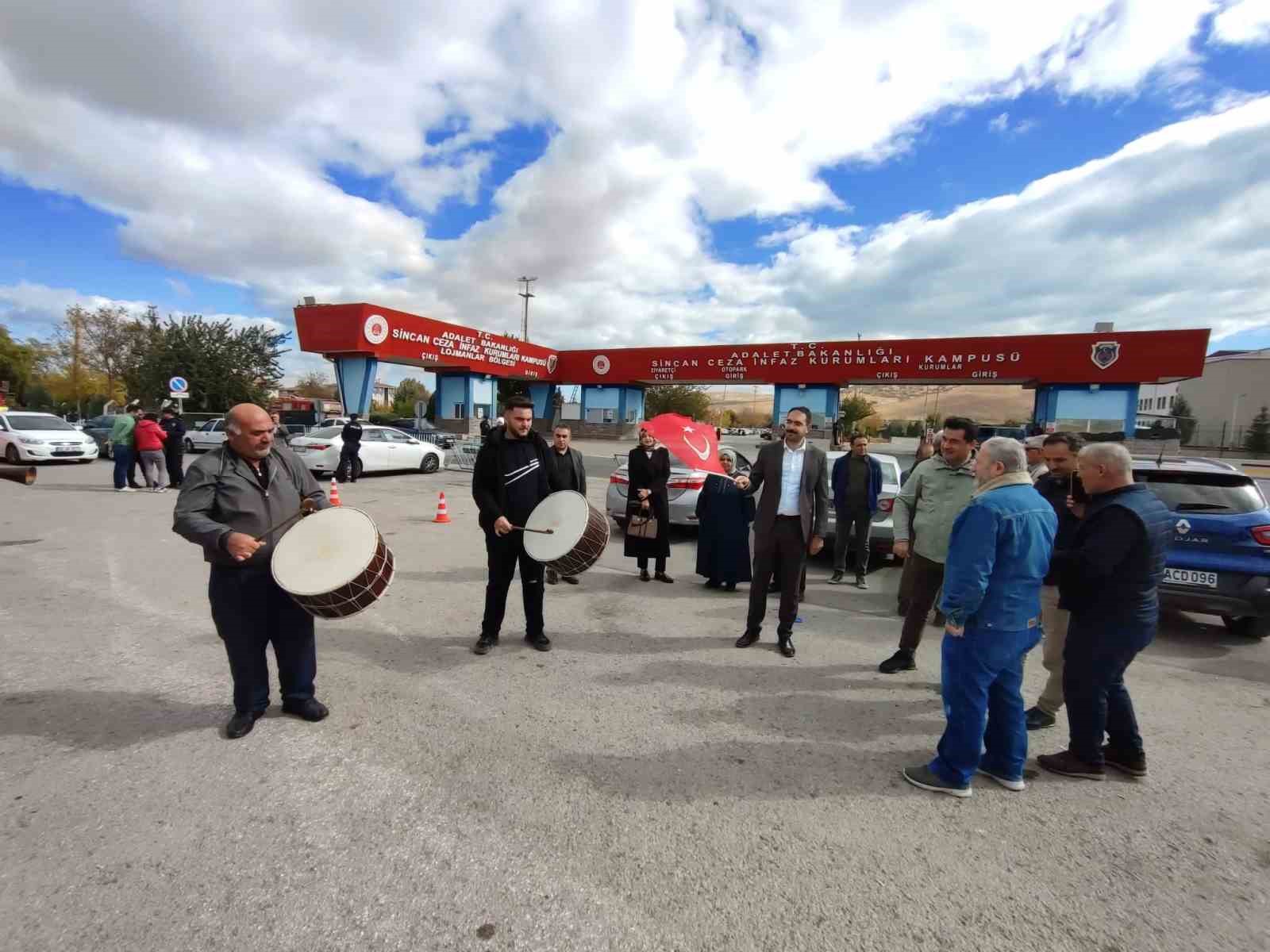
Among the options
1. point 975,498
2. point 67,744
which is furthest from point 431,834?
point 975,498

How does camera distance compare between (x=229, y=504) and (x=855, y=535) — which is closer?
(x=229, y=504)

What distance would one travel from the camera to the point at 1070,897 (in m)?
2.20

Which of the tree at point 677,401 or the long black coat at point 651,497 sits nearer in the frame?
the long black coat at point 651,497

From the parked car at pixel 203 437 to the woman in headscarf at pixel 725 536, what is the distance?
855 inches

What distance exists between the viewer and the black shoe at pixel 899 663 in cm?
427

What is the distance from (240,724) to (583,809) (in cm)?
195

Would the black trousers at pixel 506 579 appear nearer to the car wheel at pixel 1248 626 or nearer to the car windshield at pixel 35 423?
the car wheel at pixel 1248 626

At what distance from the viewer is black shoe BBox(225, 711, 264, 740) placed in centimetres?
312

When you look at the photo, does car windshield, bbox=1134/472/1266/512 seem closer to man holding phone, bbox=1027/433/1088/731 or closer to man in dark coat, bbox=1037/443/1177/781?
man holding phone, bbox=1027/433/1088/731

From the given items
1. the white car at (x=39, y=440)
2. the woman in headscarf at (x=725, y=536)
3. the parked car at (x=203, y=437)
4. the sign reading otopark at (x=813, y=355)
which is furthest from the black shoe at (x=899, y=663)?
the sign reading otopark at (x=813, y=355)

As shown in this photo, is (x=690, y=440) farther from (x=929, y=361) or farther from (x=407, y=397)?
(x=407, y=397)

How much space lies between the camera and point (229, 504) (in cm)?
300

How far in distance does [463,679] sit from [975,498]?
324 centimetres

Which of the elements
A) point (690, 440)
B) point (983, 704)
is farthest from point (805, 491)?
point (983, 704)
